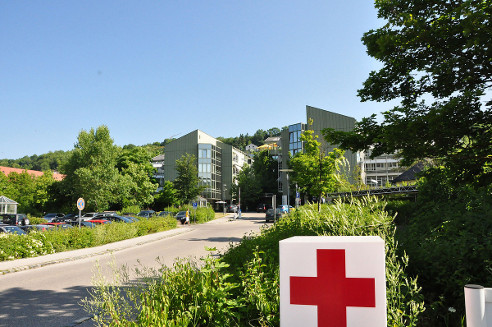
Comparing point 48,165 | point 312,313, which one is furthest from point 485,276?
point 48,165

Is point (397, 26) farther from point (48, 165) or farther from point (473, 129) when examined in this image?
point (48, 165)

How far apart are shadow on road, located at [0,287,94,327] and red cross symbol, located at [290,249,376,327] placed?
535 cm

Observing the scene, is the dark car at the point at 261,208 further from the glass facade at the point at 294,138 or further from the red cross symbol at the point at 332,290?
the red cross symbol at the point at 332,290

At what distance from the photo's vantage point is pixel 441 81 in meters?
8.60

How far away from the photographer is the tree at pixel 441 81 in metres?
Result: 7.53

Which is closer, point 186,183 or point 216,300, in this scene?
point 216,300

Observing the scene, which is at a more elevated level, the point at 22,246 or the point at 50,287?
the point at 22,246

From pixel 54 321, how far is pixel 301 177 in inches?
873

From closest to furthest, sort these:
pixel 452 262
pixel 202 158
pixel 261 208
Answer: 1. pixel 452 262
2. pixel 202 158
3. pixel 261 208

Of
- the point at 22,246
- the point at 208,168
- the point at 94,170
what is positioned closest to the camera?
the point at 22,246

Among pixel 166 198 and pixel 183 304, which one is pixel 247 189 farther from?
pixel 183 304

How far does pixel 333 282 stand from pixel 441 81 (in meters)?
8.09

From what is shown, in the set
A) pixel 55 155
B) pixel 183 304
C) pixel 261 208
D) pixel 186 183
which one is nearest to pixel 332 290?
pixel 183 304

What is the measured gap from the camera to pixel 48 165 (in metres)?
139
